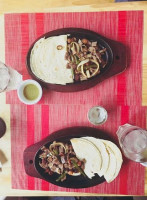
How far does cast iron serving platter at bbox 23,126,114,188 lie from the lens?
1459mm

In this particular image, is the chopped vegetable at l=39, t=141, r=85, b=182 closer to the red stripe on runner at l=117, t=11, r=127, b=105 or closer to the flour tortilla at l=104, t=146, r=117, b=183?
the flour tortilla at l=104, t=146, r=117, b=183

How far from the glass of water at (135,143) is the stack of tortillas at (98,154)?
0.06m

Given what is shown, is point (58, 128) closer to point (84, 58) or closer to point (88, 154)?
point (88, 154)

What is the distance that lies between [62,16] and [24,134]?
2.24ft

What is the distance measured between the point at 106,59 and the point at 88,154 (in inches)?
19.8

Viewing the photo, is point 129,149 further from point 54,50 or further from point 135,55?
point 54,50

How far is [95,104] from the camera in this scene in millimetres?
1507

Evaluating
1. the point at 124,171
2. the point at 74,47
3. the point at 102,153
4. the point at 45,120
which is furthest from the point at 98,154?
Answer: the point at 74,47

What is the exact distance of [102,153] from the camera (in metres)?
1.46

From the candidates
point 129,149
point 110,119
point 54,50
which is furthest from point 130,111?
point 54,50

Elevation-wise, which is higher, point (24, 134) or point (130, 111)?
point (130, 111)

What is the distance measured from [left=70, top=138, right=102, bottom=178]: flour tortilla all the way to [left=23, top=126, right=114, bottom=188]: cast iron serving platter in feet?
0.11

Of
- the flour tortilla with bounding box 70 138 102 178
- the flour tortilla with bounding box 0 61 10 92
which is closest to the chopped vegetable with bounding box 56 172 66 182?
the flour tortilla with bounding box 70 138 102 178

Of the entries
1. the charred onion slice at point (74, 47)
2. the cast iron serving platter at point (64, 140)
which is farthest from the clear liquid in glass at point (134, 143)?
the charred onion slice at point (74, 47)
